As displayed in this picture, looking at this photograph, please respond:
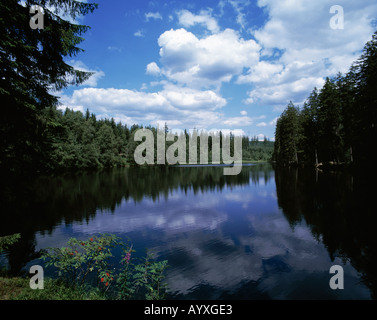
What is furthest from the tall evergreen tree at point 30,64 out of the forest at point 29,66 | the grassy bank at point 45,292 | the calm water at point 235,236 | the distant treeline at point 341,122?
the distant treeline at point 341,122

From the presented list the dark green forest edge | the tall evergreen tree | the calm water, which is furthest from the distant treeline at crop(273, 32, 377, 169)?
the tall evergreen tree

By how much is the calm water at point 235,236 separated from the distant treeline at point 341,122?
41.4 feet

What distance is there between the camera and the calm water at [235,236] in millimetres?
7655

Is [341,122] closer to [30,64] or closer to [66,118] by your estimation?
[30,64]

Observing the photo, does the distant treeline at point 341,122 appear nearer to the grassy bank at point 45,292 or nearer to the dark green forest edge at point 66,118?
the dark green forest edge at point 66,118

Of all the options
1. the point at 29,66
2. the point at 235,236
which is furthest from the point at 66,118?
the point at 235,236

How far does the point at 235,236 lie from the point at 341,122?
4438cm

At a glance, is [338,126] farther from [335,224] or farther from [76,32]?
[76,32]

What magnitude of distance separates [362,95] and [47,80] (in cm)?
3854

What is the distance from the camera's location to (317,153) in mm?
54719

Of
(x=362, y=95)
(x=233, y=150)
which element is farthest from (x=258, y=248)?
(x=233, y=150)

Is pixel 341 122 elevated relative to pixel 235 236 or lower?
elevated

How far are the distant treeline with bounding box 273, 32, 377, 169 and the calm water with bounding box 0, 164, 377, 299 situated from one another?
12.6 m

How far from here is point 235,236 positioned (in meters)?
12.4
